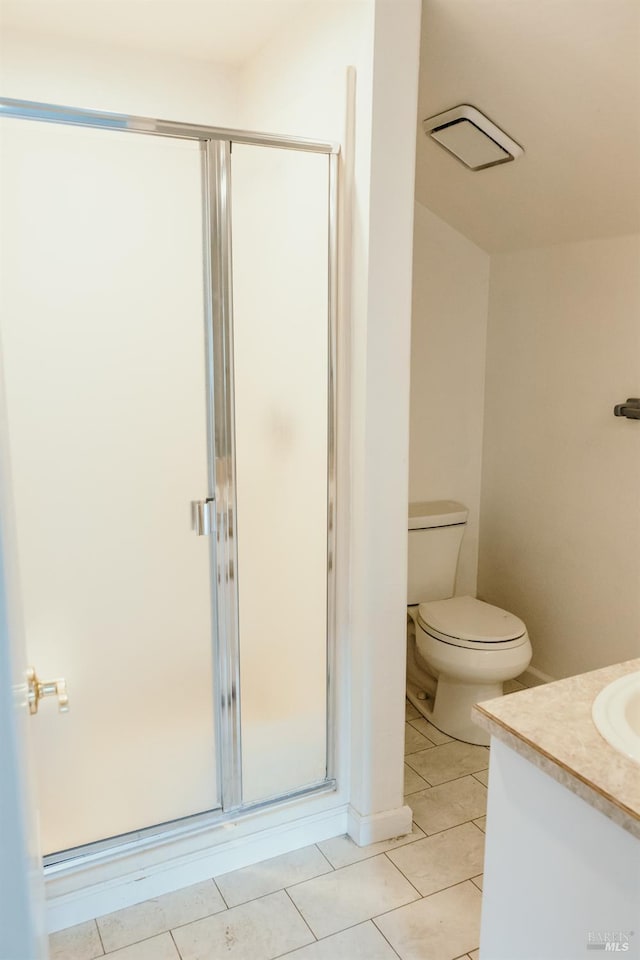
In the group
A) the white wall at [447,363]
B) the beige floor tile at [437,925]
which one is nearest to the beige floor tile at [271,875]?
the beige floor tile at [437,925]

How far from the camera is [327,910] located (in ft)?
6.09

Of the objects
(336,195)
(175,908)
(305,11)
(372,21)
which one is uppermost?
(305,11)

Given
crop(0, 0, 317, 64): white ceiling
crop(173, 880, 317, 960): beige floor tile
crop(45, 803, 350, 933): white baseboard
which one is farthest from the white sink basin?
crop(0, 0, 317, 64): white ceiling

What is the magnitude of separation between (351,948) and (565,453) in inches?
70.8

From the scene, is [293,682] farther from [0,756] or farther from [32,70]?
[32,70]

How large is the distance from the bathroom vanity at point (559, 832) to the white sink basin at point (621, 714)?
1 cm

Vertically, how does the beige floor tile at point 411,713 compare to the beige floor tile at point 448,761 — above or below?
above

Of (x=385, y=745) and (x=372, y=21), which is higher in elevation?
(x=372, y=21)

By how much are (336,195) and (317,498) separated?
0.82 meters

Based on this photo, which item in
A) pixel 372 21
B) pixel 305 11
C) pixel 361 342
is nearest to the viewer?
pixel 372 21

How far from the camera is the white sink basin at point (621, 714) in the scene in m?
1.09

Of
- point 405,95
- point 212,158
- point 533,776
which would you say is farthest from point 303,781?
point 405,95

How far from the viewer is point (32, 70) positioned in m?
2.23

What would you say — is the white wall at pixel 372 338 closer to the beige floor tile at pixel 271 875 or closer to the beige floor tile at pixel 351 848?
the beige floor tile at pixel 351 848
